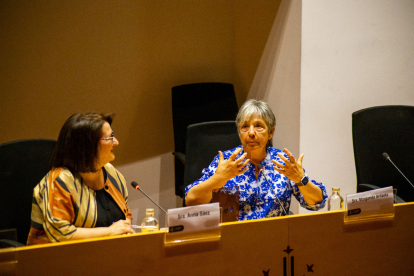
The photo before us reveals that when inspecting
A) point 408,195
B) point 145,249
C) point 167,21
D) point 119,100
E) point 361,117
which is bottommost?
point 145,249

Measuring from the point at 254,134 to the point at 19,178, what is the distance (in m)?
1.07

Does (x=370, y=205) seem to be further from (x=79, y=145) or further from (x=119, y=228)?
(x=79, y=145)

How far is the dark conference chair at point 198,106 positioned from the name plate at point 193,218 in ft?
5.54

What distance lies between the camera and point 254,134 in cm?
176

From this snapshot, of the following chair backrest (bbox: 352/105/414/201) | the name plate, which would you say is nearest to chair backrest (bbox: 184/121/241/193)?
chair backrest (bbox: 352/105/414/201)

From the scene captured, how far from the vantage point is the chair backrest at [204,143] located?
202 cm

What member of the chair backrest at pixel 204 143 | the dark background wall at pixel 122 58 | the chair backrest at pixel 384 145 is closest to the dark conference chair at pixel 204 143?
the chair backrest at pixel 204 143

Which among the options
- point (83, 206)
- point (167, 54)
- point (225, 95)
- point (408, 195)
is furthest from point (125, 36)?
point (408, 195)

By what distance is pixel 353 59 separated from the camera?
2457mm

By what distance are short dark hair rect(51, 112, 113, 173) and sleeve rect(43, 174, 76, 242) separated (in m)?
0.09

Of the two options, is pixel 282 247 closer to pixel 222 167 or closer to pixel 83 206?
pixel 222 167

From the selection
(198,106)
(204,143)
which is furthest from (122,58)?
(204,143)

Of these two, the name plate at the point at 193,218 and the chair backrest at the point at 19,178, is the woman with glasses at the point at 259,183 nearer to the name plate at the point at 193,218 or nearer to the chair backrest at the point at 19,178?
the name plate at the point at 193,218

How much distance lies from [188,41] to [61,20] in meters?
1.00
